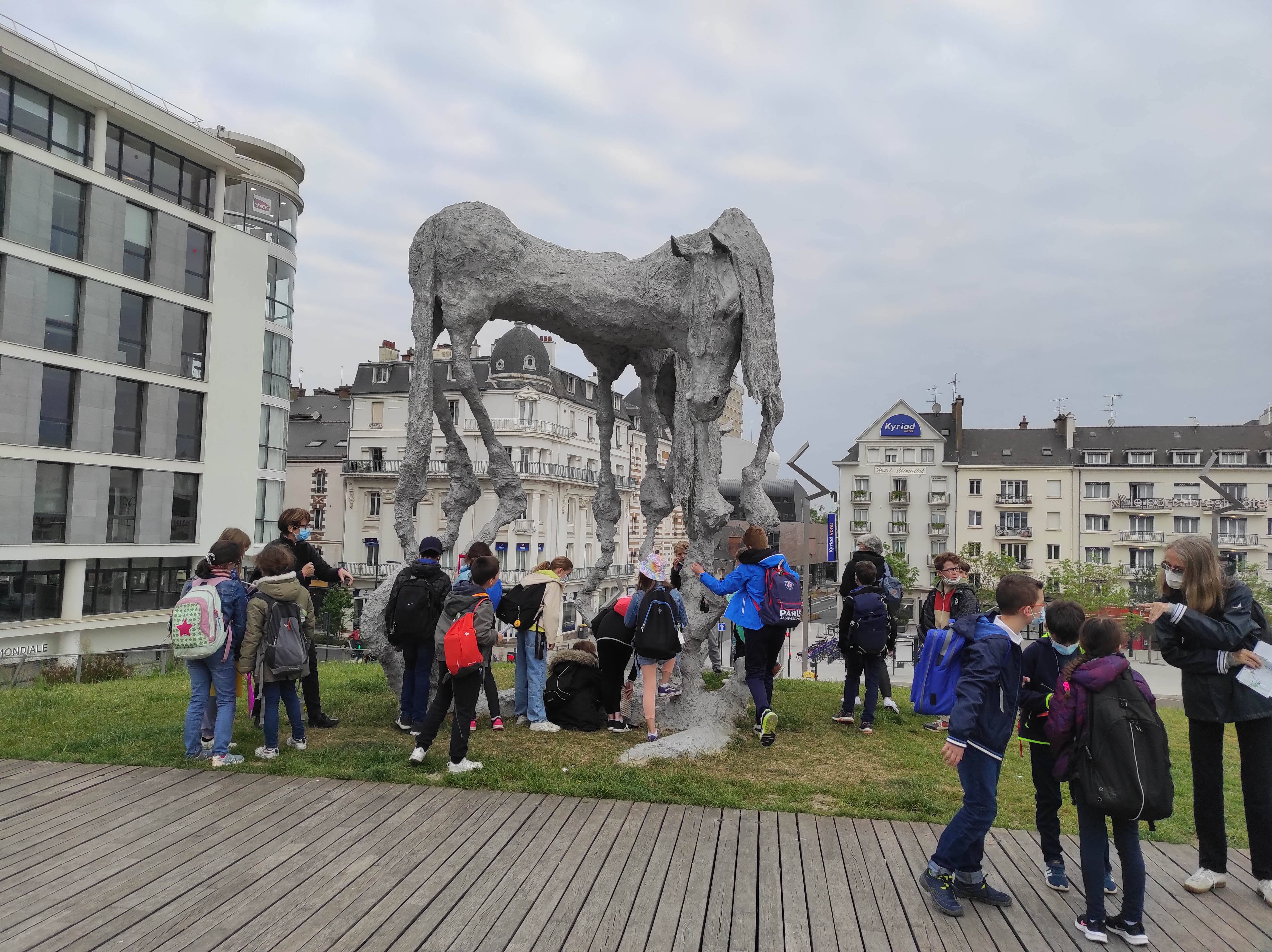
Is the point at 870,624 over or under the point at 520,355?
under

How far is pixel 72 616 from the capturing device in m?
20.2

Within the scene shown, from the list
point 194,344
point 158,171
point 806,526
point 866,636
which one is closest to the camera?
point 866,636

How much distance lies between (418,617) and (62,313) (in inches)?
766

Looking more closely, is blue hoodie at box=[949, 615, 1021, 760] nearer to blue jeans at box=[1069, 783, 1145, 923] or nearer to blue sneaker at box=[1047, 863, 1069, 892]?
blue jeans at box=[1069, 783, 1145, 923]

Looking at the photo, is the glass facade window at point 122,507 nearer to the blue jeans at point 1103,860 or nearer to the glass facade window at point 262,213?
the glass facade window at point 262,213

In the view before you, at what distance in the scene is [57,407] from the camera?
19875 millimetres

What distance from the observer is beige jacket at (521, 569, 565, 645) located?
22.5 ft

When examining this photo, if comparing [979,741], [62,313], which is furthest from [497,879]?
[62,313]

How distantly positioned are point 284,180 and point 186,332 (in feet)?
25.1

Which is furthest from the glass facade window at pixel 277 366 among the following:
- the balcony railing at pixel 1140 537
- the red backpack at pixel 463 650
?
the balcony railing at pixel 1140 537

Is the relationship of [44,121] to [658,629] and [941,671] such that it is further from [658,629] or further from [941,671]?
[941,671]

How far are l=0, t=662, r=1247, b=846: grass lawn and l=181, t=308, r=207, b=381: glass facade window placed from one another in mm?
17030

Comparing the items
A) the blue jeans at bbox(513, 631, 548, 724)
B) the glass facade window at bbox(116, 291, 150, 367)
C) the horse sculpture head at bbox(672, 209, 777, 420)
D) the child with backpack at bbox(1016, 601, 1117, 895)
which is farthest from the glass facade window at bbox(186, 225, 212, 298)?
the child with backpack at bbox(1016, 601, 1117, 895)

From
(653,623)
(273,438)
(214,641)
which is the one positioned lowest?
(214,641)
